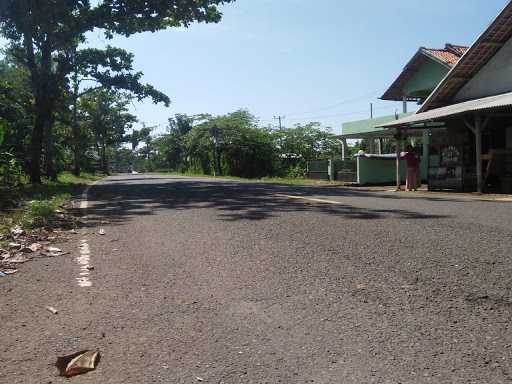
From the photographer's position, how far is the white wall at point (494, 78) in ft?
55.0

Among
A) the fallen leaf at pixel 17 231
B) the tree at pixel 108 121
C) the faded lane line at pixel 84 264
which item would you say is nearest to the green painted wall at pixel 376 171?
the fallen leaf at pixel 17 231

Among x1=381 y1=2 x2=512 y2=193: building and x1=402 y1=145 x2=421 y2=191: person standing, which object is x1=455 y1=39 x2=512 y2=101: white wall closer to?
x1=381 y1=2 x2=512 y2=193: building

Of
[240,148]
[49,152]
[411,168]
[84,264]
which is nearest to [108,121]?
[240,148]

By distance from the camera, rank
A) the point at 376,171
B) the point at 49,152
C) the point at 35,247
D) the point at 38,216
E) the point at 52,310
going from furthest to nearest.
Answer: the point at 49,152 < the point at 376,171 < the point at 38,216 < the point at 35,247 < the point at 52,310

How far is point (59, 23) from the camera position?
1986 cm

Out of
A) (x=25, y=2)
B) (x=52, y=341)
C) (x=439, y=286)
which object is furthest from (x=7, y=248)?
(x=25, y=2)

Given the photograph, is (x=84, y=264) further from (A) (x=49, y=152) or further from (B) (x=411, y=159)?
(A) (x=49, y=152)

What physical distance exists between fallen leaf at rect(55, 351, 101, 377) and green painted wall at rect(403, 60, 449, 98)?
2402 cm

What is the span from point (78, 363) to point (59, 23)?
64.5 ft

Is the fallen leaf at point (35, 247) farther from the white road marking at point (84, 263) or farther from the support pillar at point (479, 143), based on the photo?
the support pillar at point (479, 143)

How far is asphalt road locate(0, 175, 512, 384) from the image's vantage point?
280 cm

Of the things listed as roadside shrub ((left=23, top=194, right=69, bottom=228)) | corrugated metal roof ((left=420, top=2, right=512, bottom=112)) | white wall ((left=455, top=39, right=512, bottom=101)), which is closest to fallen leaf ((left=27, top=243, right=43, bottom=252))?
roadside shrub ((left=23, top=194, right=69, bottom=228))

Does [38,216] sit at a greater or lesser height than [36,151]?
lesser

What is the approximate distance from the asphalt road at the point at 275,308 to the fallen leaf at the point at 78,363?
0.04 m
